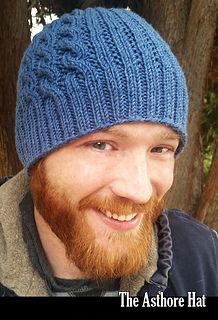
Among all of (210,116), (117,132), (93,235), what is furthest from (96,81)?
(210,116)

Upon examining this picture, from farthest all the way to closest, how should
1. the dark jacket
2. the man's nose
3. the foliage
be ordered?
the foliage → the dark jacket → the man's nose

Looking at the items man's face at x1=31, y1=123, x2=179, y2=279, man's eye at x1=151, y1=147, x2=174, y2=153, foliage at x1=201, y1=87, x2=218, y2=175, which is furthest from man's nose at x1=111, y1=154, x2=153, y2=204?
foliage at x1=201, y1=87, x2=218, y2=175

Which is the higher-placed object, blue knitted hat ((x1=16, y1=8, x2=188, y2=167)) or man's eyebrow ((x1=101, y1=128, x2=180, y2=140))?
blue knitted hat ((x1=16, y1=8, x2=188, y2=167))

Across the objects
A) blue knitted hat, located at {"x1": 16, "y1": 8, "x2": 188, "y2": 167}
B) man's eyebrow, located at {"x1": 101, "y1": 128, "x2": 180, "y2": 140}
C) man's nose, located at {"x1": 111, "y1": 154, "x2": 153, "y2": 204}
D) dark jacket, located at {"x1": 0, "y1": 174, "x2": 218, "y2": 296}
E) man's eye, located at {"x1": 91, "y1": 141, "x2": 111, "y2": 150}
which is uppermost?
blue knitted hat, located at {"x1": 16, "y1": 8, "x2": 188, "y2": 167}

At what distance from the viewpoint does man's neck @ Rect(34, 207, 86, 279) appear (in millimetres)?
1936

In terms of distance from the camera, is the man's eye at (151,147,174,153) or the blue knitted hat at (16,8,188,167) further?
the man's eye at (151,147,174,153)

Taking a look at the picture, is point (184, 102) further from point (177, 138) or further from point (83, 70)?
point (83, 70)

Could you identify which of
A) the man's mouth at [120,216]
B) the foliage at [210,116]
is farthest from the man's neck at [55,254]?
the foliage at [210,116]

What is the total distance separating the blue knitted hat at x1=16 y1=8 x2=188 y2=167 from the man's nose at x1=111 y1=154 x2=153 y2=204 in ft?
0.49

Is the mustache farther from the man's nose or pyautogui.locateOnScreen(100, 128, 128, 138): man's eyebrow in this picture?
pyautogui.locateOnScreen(100, 128, 128, 138): man's eyebrow

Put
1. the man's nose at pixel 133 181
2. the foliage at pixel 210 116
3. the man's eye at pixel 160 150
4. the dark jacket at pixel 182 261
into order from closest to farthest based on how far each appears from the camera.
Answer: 1. the man's nose at pixel 133 181
2. the man's eye at pixel 160 150
3. the dark jacket at pixel 182 261
4. the foliage at pixel 210 116

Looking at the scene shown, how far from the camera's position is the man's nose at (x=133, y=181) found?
1.69 m

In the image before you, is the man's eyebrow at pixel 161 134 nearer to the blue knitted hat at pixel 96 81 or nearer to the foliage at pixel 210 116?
the blue knitted hat at pixel 96 81

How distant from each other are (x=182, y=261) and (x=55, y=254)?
0.53 meters
